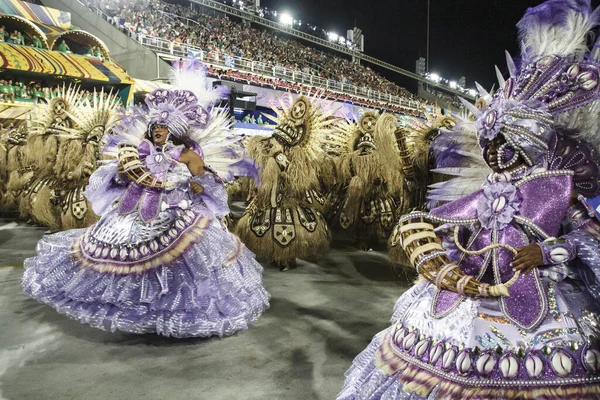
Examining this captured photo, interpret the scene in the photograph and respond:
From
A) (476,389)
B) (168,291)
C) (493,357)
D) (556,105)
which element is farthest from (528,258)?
(168,291)

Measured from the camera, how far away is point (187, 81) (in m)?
4.60

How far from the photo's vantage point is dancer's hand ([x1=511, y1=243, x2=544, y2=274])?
6.17 feet

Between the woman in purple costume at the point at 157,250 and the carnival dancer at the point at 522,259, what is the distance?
188 cm

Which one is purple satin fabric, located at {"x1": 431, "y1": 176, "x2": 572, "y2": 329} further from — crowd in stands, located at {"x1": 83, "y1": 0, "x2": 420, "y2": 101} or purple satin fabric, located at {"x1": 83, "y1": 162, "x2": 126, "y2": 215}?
crowd in stands, located at {"x1": 83, "y1": 0, "x2": 420, "y2": 101}

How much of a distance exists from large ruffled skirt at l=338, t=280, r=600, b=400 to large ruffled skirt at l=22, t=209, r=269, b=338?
6.46 feet

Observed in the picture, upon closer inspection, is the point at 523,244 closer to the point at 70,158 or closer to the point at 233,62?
the point at 70,158

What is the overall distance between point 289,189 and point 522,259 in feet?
14.4

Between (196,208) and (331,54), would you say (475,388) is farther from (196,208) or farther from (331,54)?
(331,54)

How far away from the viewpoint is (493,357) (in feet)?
6.03

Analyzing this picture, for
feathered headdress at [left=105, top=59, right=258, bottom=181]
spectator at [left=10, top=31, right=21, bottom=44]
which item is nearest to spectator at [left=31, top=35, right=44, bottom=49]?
spectator at [left=10, top=31, right=21, bottom=44]

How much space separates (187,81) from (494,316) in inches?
144

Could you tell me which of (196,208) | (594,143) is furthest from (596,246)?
(196,208)

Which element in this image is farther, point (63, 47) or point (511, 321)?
point (63, 47)

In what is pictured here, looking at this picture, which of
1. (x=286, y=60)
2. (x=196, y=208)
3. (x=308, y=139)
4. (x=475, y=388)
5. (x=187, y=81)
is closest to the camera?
(x=475, y=388)
